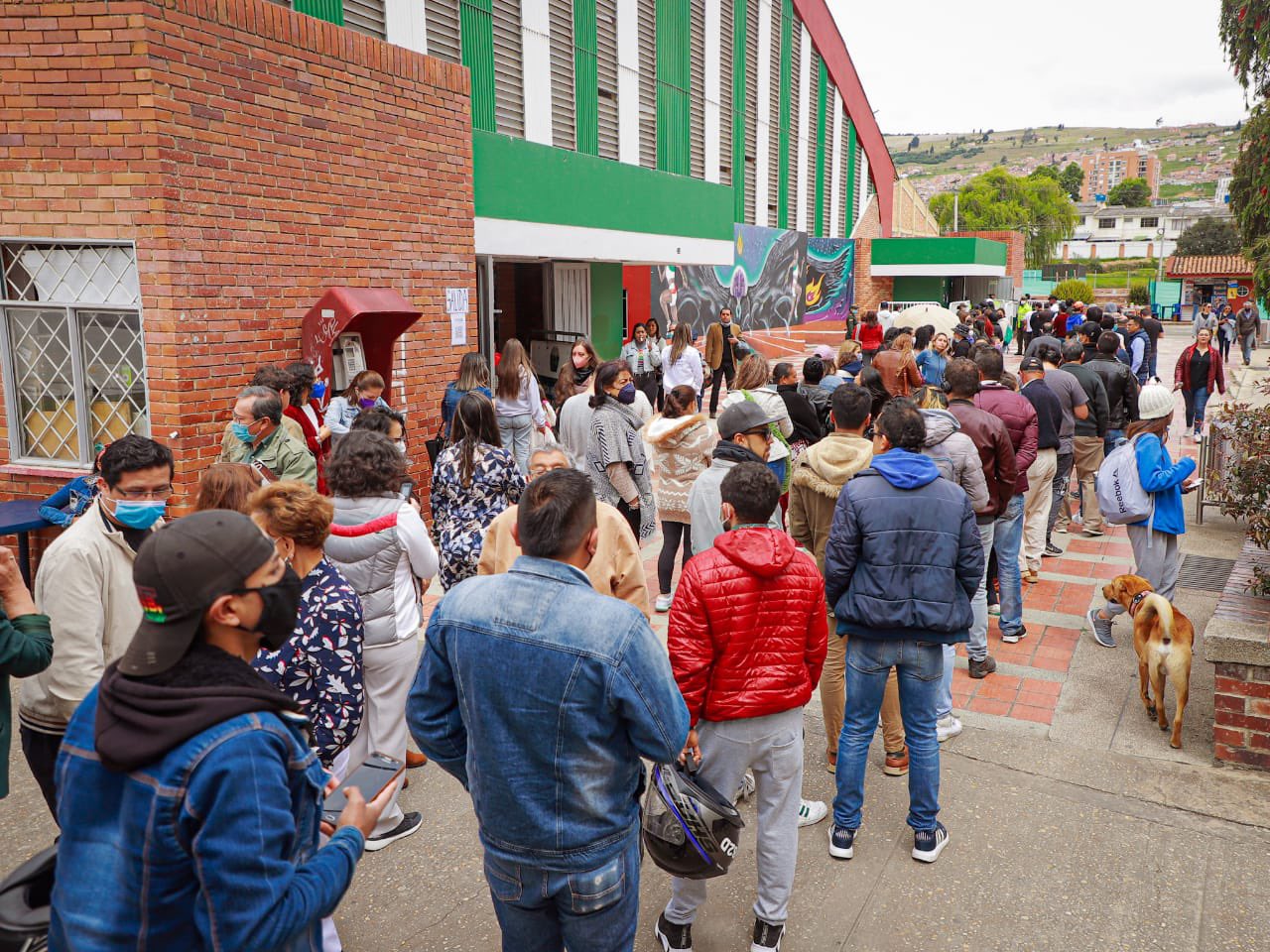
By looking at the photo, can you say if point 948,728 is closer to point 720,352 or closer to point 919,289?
point 720,352

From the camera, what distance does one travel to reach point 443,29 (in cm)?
1262

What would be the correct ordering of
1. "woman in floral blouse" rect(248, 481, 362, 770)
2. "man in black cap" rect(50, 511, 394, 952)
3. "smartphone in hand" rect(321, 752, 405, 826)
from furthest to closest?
"woman in floral blouse" rect(248, 481, 362, 770) < "smartphone in hand" rect(321, 752, 405, 826) < "man in black cap" rect(50, 511, 394, 952)

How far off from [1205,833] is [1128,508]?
2.56 m

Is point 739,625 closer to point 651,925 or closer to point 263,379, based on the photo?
point 651,925

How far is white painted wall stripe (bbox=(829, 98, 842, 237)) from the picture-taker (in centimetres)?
3041

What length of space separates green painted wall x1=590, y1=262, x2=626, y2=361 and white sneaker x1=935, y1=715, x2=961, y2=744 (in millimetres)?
11587

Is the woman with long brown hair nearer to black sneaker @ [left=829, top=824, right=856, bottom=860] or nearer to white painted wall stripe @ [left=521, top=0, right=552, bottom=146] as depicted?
black sneaker @ [left=829, top=824, right=856, bottom=860]

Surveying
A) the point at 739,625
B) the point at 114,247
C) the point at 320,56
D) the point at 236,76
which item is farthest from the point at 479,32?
the point at 739,625

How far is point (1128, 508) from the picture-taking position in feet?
21.0

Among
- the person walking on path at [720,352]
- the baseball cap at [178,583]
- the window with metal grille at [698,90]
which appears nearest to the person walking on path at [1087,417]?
the person walking on path at [720,352]

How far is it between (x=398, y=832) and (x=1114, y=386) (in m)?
8.21

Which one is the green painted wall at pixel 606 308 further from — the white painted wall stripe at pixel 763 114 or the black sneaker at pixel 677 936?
the black sneaker at pixel 677 936

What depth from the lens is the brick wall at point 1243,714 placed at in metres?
4.83

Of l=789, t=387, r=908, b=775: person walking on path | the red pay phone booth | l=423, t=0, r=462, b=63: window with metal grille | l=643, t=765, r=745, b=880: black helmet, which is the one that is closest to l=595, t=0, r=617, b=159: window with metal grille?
l=423, t=0, r=462, b=63: window with metal grille
